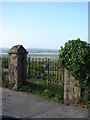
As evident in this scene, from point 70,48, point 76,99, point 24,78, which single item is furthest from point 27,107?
point 24,78

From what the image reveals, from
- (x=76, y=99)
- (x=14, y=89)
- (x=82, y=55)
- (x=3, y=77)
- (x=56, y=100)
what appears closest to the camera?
(x=82, y=55)

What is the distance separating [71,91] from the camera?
21.7 feet

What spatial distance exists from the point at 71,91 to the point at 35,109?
4.17ft

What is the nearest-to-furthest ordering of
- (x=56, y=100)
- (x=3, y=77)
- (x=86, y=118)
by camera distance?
(x=86, y=118) < (x=56, y=100) < (x=3, y=77)

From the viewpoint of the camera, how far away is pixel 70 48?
21.1ft

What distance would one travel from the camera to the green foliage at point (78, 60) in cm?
609

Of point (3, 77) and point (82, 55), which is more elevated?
point (82, 55)

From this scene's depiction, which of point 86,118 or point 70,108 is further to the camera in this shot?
point 70,108

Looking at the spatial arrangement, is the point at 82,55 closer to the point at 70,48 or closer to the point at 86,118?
the point at 70,48

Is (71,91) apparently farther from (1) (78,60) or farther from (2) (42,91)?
(2) (42,91)

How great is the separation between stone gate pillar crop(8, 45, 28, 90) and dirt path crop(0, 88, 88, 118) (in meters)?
1.32

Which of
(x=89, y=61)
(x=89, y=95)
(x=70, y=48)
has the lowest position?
(x=89, y=95)

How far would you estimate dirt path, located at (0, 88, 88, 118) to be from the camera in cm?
563

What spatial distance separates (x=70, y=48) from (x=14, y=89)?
3.42 m
